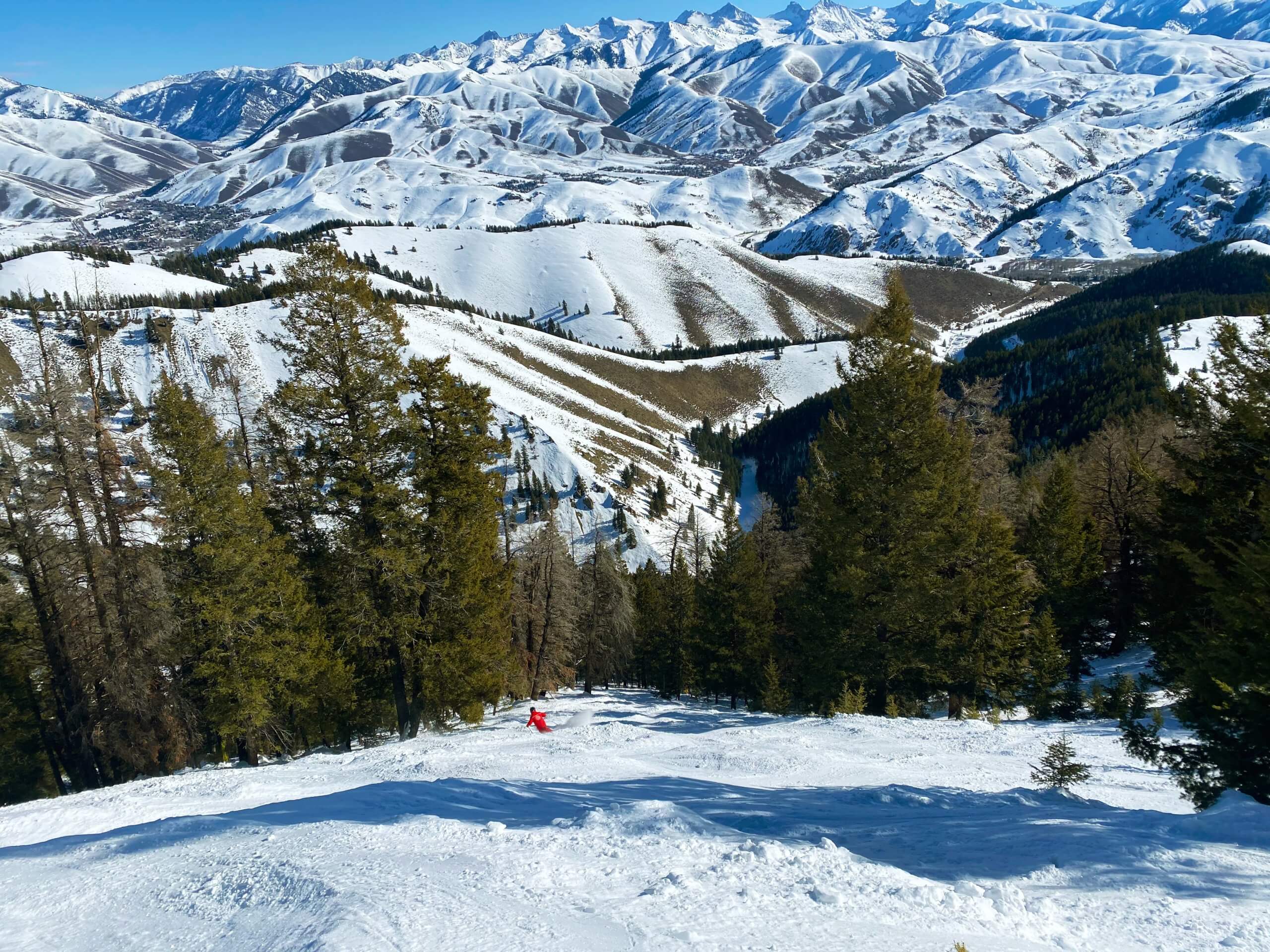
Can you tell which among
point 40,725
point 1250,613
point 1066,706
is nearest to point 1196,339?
point 1066,706

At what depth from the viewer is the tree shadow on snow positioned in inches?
271

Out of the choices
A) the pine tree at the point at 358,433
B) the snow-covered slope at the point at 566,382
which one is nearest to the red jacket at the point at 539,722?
the pine tree at the point at 358,433

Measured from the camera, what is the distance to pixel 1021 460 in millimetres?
98500

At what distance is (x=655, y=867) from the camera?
6.73 meters

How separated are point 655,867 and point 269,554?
58.9ft

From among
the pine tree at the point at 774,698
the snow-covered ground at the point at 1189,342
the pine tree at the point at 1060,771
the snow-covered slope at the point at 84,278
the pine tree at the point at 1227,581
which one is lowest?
the pine tree at the point at 774,698

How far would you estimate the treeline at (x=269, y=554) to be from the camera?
18.2 meters

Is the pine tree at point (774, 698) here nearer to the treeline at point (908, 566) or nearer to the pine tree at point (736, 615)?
the treeline at point (908, 566)

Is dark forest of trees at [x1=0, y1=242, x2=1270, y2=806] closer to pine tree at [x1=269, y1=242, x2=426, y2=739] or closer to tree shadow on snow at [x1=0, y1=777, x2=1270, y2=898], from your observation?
pine tree at [x1=269, y1=242, x2=426, y2=739]

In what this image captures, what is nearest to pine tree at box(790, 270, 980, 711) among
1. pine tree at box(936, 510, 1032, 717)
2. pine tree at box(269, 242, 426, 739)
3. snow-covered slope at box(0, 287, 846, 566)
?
pine tree at box(936, 510, 1032, 717)

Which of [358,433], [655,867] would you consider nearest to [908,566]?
[655,867]

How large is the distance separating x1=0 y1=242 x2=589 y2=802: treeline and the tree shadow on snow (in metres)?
9.35

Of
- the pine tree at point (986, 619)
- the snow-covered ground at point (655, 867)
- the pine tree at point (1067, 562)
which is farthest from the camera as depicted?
the pine tree at point (1067, 562)

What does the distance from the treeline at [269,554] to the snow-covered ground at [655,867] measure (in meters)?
7.86
